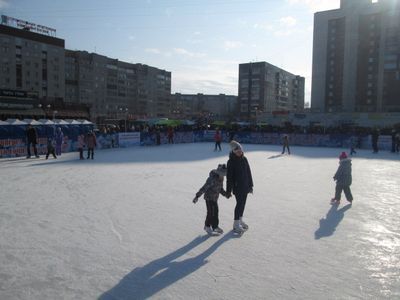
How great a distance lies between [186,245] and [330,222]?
2831 millimetres

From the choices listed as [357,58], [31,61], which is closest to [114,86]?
[31,61]

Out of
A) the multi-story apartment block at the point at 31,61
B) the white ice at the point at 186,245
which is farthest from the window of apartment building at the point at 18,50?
the white ice at the point at 186,245

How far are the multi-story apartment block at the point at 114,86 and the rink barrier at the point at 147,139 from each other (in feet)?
132

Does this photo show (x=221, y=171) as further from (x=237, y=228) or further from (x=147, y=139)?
(x=147, y=139)

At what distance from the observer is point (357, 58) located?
6962cm

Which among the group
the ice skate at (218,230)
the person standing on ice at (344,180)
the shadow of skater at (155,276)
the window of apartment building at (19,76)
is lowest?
the shadow of skater at (155,276)

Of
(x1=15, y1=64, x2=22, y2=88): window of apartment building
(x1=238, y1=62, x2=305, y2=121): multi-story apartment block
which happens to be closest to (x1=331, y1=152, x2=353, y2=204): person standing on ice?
(x1=15, y1=64, x2=22, y2=88): window of apartment building

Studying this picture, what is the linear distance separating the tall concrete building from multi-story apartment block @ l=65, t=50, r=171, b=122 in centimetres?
→ 4235

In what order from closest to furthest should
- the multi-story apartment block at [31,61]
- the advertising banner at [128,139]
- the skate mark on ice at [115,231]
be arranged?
the skate mark on ice at [115,231] < the advertising banner at [128,139] < the multi-story apartment block at [31,61]

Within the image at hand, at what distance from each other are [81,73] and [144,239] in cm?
8342

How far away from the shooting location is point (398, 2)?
212 feet

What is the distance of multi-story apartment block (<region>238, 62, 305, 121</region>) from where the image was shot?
106m

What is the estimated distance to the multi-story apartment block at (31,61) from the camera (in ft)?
205

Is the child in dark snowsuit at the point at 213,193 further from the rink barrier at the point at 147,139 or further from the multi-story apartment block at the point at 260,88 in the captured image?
the multi-story apartment block at the point at 260,88
